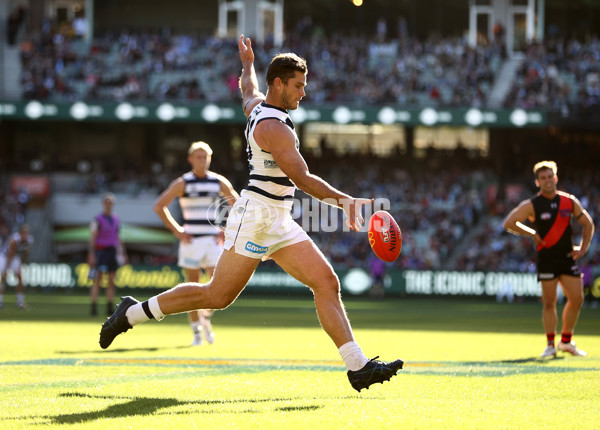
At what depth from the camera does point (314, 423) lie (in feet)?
19.3

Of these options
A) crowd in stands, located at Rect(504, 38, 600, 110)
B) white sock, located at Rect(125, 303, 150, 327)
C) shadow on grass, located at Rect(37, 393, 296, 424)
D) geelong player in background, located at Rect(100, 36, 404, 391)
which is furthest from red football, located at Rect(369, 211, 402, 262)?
crowd in stands, located at Rect(504, 38, 600, 110)

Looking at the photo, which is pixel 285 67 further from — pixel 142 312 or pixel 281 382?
pixel 281 382

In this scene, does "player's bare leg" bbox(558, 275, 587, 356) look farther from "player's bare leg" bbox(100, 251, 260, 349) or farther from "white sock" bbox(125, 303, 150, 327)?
"white sock" bbox(125, 303, 150, 327)

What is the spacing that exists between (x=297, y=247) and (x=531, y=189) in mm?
33425

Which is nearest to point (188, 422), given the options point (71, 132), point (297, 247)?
point (297, 247)

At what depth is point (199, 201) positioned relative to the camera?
→ 485 inches

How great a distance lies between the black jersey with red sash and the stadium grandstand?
72.9ft

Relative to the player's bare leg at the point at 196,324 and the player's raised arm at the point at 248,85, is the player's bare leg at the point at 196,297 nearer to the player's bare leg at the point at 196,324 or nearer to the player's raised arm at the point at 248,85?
the player's raised arm at the point at 248,85

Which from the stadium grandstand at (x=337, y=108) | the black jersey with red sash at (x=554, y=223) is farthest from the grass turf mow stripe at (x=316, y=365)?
the stadium grandstand at (x=337, y=108)

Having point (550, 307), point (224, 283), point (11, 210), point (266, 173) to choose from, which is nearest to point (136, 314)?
point (224, 283)

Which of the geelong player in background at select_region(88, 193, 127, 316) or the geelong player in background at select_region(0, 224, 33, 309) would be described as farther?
the geelong player in background at select_region(0, 224, 33, 309)

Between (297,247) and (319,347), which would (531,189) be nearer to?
(319,347)

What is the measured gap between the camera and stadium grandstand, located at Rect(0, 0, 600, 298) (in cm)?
3775

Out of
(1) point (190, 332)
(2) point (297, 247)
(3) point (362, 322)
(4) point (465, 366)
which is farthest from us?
(3) point (362, 322)
